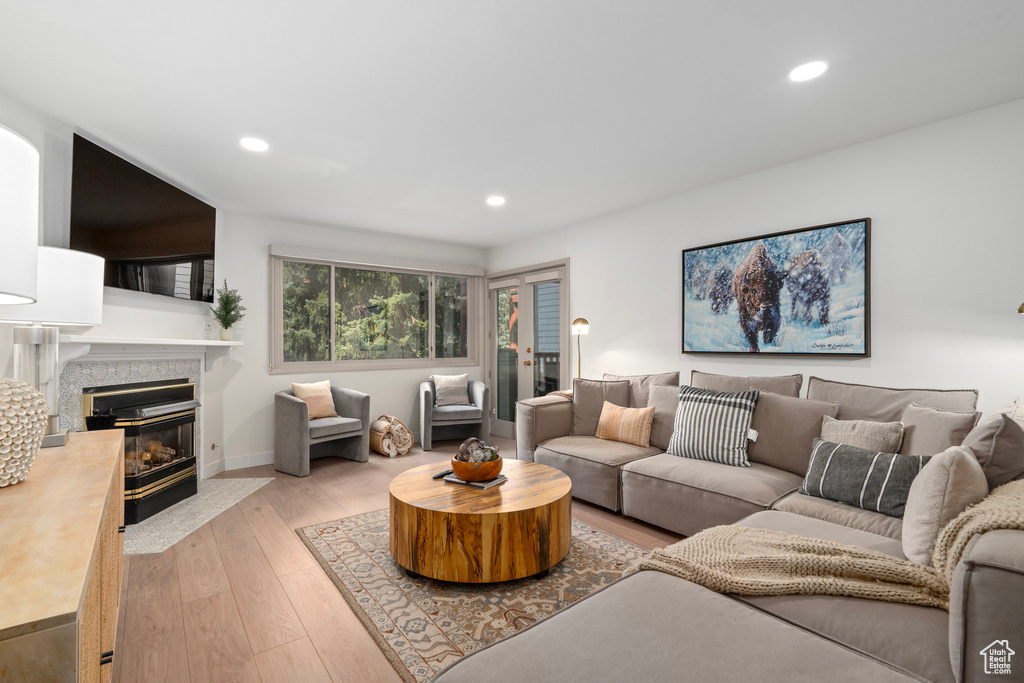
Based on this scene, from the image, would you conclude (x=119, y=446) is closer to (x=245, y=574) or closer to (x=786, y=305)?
(x=245, y=574)

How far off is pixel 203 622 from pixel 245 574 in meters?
0.42

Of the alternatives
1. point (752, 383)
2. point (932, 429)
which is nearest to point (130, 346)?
point (752, 383)

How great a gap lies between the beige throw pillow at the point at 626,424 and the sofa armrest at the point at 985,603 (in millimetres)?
2491

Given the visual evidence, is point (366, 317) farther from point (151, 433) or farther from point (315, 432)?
point (151, 433)

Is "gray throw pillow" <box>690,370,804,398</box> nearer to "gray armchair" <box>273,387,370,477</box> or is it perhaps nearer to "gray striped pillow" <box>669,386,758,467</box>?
"gray striped pillow" <box>669,386,758,467</box>

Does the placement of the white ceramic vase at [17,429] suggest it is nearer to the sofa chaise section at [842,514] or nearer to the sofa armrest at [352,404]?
the sofa chaise section at [842,514]

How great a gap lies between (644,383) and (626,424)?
448mm

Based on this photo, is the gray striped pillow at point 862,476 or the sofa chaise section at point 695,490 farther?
the sofa chaise section at point 695,490

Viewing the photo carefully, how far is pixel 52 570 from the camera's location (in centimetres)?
72

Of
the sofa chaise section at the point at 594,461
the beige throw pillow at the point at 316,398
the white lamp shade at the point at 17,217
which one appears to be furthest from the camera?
the beige throw pillow at the point at 316,398

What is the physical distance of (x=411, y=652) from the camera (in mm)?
1827

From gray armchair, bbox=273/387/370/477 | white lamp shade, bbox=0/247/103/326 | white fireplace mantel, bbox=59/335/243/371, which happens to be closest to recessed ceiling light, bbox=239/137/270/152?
white lamp shade, bbox=0/247/103/326

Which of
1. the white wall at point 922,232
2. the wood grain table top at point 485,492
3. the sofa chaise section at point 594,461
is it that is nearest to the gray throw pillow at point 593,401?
the sofa chaise section at point 594,461

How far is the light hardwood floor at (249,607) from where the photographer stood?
1753 mm
